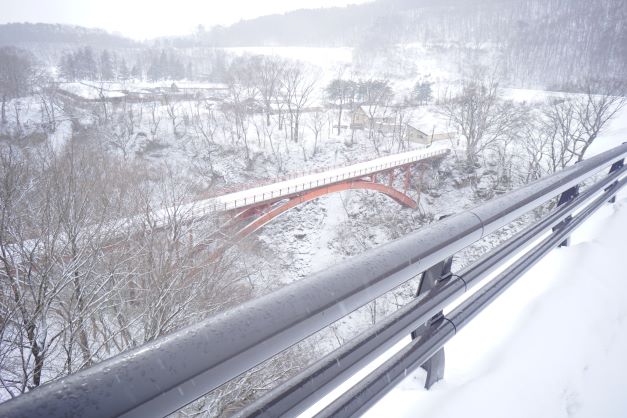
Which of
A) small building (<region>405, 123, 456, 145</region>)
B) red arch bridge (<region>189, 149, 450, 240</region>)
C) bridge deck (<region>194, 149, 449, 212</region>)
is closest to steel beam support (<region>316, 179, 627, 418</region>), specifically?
red arch bridge (<region>189, 149, 450, 240</region>)

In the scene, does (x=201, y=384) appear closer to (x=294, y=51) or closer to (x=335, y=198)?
(x=335, y=198)

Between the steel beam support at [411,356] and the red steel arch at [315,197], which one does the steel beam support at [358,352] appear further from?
the red steel arch at [315,197]

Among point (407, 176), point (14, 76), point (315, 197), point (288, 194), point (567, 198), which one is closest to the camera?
point (567, 198)

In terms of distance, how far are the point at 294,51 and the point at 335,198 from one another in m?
93.5

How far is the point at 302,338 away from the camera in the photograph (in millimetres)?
791

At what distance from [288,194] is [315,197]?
290 centimetres

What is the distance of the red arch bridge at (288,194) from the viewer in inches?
688

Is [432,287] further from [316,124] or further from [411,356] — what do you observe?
[316,124]

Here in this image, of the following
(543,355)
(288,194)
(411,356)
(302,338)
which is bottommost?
(288,194)

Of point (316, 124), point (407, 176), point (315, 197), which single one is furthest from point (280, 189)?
point (316, 124)

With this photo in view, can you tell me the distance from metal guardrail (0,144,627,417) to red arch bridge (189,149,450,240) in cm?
1197

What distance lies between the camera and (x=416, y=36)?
105562 mm

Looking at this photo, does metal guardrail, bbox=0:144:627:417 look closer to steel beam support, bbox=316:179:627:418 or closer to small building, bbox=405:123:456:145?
steel beam support, bbox=316:179:627:418

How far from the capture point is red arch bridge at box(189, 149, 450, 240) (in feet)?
57.3
